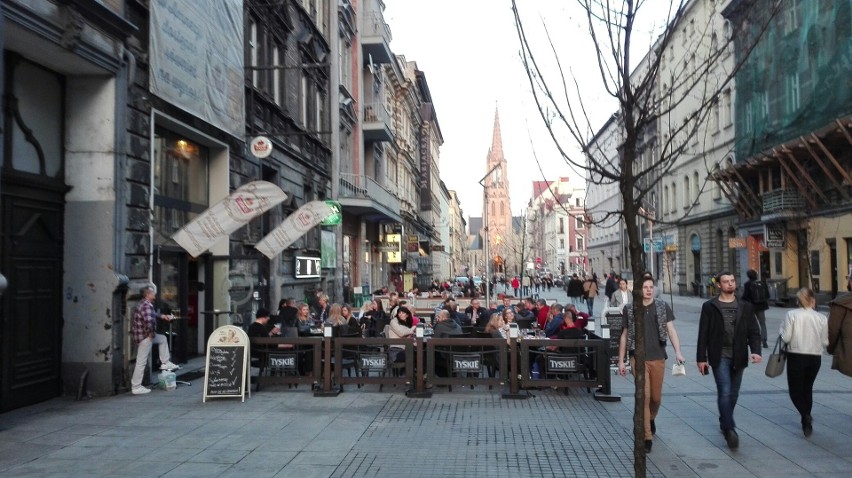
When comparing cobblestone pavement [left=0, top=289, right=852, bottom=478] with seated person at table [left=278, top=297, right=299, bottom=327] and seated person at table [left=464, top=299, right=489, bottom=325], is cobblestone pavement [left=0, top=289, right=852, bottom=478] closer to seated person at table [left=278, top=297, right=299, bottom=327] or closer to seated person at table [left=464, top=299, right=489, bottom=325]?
seated person at table [left=278, top=297, right=299, bottom=327]

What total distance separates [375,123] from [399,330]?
2077 centimetres

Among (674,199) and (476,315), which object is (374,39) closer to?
(476,315)

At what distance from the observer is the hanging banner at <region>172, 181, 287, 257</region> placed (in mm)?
10680

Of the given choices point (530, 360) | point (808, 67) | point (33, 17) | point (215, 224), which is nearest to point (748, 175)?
point (808, 67)

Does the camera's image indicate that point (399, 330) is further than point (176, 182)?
No

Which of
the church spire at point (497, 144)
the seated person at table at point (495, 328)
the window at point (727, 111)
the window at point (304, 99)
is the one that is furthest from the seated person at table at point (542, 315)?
the church spire at point (497, 144)

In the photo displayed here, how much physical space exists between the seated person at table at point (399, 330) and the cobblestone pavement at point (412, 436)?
0.69 m

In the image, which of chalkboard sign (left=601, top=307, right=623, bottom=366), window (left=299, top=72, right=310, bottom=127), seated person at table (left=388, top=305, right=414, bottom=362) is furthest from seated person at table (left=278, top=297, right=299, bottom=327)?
window (left=299, top=72, right=310, bottom=127)

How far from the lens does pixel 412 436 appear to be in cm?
820

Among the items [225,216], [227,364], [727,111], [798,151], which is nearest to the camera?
[227,364]

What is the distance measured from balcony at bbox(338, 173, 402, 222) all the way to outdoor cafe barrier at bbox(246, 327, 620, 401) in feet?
52.3

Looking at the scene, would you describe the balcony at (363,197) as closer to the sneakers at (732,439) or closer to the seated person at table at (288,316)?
the seated person at table at (288,316)

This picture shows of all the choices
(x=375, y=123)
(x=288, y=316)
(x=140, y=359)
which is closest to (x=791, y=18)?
(x=375, y=123)

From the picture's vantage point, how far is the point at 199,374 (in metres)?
12.6
